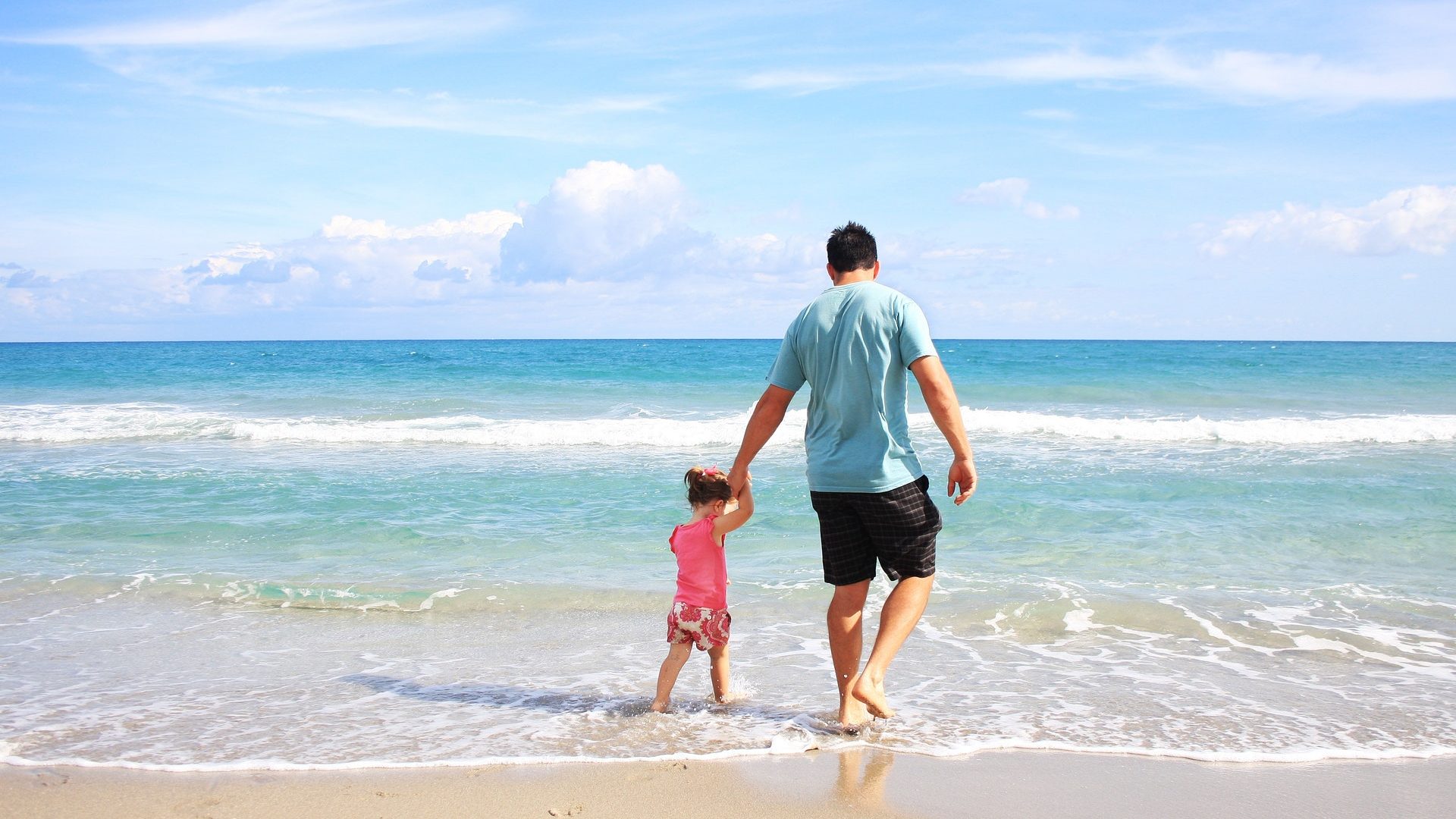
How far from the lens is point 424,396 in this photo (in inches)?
963

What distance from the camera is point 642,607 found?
6027 mm

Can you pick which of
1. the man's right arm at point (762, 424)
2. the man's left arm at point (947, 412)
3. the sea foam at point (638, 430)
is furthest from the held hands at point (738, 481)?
the sea foam at point (638, 430)

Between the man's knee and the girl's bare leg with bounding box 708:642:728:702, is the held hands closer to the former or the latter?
the man's knee

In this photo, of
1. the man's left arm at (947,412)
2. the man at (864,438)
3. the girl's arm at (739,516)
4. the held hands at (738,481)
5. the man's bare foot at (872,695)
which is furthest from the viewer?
the girl's arm at (739,516)

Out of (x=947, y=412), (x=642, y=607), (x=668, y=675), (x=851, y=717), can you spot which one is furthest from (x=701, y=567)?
(x=642, y=607)

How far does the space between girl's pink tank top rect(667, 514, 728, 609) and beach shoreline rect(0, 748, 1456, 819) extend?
0.72 m

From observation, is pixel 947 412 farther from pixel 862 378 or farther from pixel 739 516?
pixel 739 516

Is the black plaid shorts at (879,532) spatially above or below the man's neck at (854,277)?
below

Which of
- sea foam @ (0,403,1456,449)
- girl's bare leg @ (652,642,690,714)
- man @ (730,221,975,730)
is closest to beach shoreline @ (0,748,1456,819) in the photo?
man @ (730,221,975,730)

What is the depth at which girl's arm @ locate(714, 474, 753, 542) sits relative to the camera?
3.92m

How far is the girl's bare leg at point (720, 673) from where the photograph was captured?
426 centimetres

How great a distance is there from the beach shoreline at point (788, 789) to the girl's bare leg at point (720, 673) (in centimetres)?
63

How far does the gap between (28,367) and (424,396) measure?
82.4 ft

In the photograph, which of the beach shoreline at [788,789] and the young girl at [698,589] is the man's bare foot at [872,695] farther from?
the young girl at [698,589]
